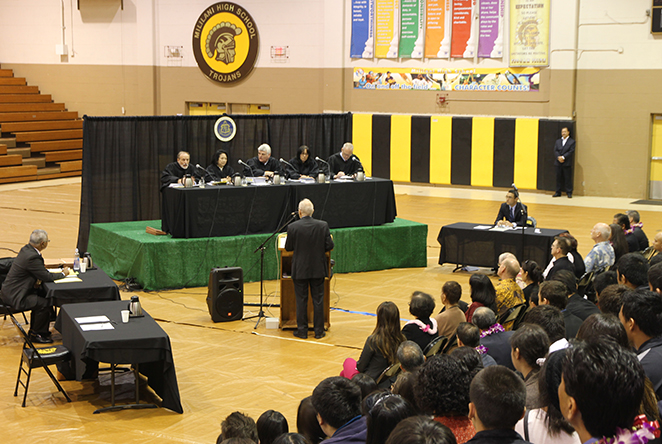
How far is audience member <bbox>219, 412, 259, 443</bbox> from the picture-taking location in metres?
3.85

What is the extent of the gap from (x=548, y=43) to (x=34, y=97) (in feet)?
51.9

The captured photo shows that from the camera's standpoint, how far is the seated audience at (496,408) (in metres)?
2.58

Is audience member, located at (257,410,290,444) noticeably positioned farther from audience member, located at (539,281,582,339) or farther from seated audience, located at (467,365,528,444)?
audience member, located at (539,281,582,339)

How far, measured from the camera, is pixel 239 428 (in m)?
3.87

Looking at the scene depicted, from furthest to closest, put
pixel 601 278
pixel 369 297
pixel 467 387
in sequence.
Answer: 1. pixel 369 297
2. pixel 601 278
3. pixel 467 387

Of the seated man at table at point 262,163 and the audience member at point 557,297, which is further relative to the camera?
the seated man at table at point 262,163

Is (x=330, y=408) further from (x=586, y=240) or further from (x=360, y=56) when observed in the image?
(x=360, y=56)

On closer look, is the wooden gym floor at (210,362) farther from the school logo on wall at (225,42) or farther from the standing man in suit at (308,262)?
the school logo on wall at (225,42)

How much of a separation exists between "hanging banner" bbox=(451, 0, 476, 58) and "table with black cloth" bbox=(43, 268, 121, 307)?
43.8ft

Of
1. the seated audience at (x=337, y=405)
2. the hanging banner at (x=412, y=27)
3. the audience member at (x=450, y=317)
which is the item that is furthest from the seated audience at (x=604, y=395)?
the hanging banner at (x=412, y=27)

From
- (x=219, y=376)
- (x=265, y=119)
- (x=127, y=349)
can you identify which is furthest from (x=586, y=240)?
(x=127, y=349)

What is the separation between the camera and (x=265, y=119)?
13.7 meters

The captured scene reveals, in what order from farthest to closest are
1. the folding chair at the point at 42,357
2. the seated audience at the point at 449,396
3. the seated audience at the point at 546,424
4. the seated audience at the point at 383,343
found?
the folding chair at the point at 42,357
the seated audience at the point at 383,343
the seated audience at the point at 449,396
the seated audience at the point at 546,424

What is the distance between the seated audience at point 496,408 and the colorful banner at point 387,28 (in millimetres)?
17657
